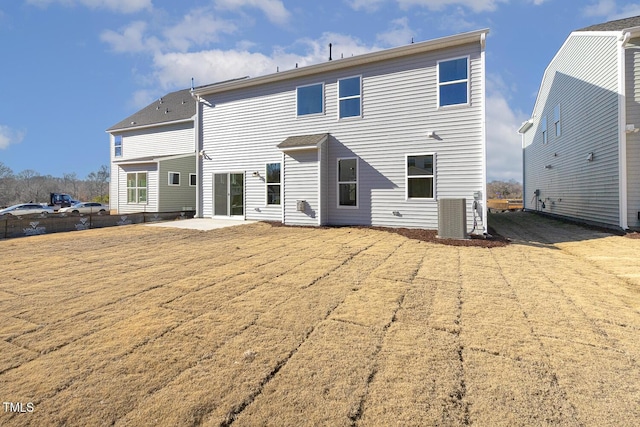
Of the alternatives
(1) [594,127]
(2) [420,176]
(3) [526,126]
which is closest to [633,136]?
(1) [594,127]

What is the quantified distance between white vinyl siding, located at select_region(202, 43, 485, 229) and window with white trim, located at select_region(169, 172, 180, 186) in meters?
5.96

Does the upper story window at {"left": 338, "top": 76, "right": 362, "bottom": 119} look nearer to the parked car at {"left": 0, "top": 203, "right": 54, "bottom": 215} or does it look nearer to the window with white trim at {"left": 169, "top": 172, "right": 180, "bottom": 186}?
the window with white trim at {"left": 169, "top": 172, "right": 180, "bottom": 186}

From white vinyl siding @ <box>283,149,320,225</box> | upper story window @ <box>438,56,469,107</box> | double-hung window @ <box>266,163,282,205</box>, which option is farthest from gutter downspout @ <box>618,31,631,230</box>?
double-hung window @ <box>266,163,282,205</box>

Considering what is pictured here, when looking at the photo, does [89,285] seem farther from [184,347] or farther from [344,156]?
[344,156]

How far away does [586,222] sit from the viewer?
11961 mm

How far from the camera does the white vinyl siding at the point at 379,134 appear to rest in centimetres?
916

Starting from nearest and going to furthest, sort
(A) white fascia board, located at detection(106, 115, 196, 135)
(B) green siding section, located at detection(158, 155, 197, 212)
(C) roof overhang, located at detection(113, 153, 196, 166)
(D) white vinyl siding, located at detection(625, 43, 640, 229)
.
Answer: (D) white vinyl siding, located at detection(625, 43, 640, 229)
(C) roof overhang, located at detection(113, 153, 196, 166)
(B) green siding section, located at detection(158, 155, 197, 212)
(A) white fascia board, located at detection(106, 115, 196, 135)

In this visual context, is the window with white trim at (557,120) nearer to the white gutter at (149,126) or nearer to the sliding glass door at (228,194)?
the sliding glass door at (228,194)

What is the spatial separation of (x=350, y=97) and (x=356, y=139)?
152 cm

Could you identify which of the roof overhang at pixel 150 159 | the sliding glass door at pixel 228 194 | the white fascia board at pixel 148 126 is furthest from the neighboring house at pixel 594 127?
the roof overhang at pixel 150 159

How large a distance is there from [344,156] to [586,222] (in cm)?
982

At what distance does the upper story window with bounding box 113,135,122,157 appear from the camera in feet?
71.3

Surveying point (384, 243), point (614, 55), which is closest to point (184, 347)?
point (384, 243)

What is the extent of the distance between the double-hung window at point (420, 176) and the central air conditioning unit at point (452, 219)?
4.98 ft
